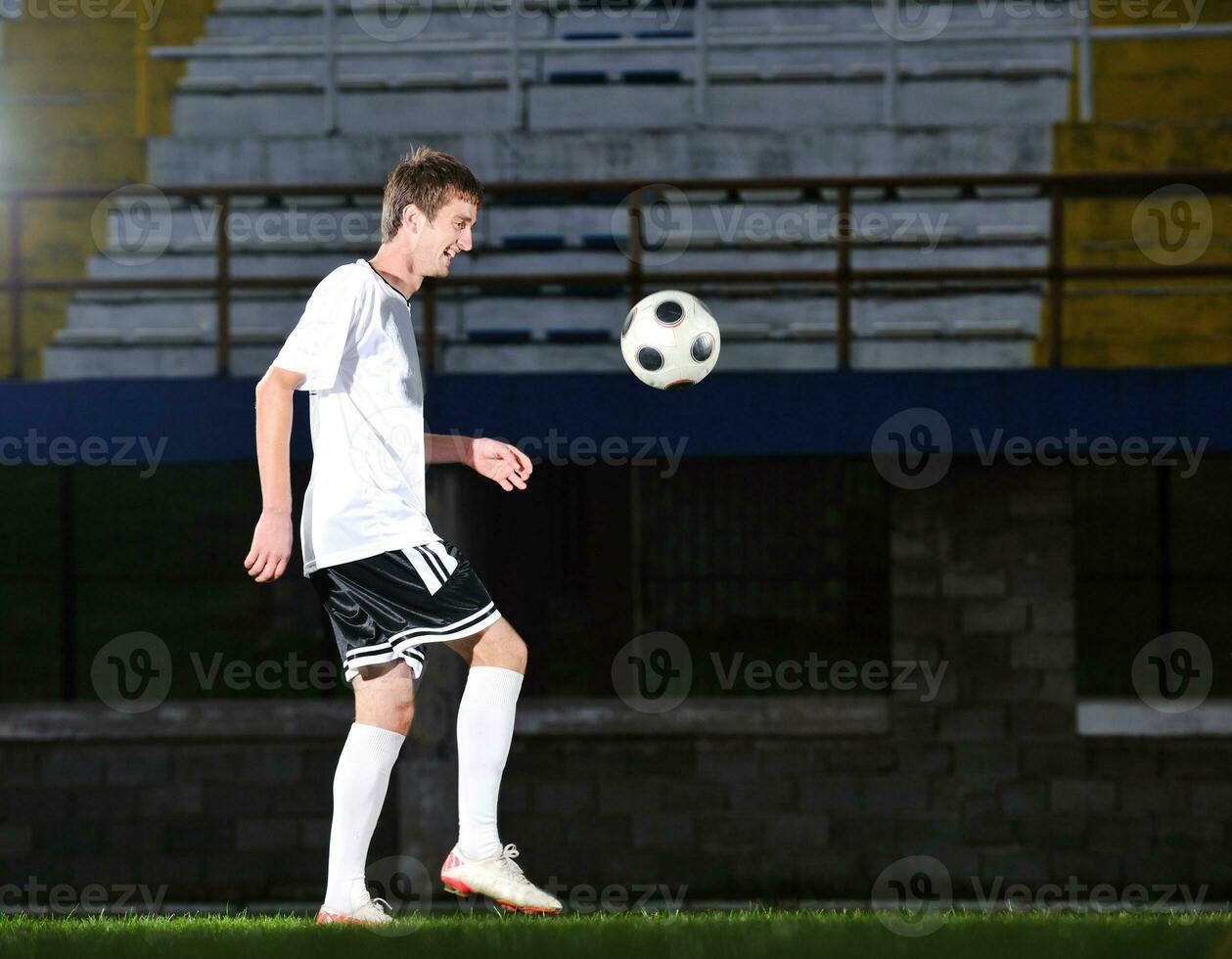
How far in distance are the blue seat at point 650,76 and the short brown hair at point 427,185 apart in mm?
9851

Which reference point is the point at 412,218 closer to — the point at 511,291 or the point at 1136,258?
the point at 511,291

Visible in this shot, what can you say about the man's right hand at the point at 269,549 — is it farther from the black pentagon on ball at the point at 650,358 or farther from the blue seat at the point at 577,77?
the blue seat at the point at 577,77

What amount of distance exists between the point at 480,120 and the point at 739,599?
5146 mm

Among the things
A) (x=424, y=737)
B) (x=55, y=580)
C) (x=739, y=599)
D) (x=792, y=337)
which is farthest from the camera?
(x=55, y=580)

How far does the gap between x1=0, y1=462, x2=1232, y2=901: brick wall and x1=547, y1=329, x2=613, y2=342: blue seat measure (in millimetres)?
3106

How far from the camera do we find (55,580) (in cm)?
2611

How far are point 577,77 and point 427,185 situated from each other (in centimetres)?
998

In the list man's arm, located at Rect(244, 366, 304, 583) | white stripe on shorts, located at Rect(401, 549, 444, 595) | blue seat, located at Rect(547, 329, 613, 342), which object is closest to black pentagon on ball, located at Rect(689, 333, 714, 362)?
white stripe on shorts, located at Rect(401, 549, 444, 595)

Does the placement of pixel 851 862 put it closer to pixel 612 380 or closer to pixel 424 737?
pixel 424 737

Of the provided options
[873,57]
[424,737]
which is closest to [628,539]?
[424,737]

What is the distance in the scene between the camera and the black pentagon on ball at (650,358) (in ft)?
19.8

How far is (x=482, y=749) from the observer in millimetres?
5012

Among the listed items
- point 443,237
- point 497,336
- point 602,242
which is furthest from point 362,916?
point 602,242

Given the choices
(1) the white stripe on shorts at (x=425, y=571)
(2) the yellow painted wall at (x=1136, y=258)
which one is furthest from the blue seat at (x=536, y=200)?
(1) the white stripe on shorts at (x=425, y=571)
